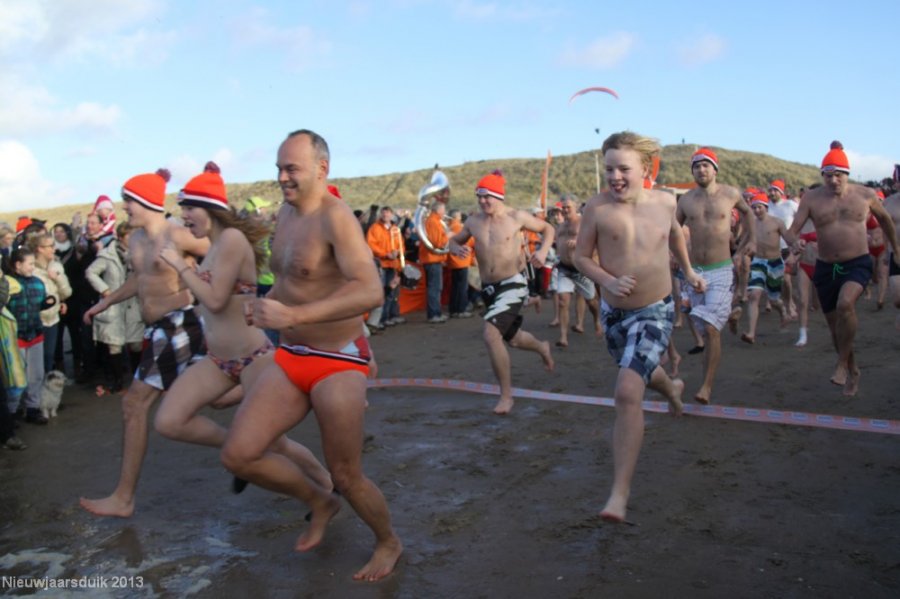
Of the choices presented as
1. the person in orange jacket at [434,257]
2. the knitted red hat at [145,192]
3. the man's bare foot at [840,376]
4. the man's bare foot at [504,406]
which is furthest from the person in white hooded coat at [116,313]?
the man's bare foot at [840,376]

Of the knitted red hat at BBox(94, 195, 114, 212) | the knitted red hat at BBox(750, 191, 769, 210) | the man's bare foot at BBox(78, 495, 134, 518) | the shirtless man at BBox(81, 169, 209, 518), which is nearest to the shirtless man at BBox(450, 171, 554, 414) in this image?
the shirtless man at BBox(81, 169, 209, 518)

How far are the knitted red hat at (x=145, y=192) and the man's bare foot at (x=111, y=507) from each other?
6.09 ft

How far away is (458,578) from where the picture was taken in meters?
3.99

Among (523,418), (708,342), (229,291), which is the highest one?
(229,291)

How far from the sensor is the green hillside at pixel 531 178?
39875 mm

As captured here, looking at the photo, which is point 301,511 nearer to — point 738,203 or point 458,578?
point 458,578

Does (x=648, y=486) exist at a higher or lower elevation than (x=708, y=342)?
lower

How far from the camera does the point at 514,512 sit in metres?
4.88

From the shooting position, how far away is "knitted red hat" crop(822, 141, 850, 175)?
25.2 feet

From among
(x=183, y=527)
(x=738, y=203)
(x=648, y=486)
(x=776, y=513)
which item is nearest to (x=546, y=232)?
(x=738, y=203)

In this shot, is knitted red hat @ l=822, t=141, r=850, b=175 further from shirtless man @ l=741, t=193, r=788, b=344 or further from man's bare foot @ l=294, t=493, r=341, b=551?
man's bare foot @ l=294, t=493, r=341, b=551

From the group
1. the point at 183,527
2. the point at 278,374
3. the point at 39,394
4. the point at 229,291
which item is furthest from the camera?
the point at 39,394

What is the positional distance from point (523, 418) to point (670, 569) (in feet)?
10.9

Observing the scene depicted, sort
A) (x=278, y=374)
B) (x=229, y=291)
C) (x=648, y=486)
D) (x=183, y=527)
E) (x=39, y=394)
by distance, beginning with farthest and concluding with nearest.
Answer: (x=39, y=394) < (x=648, y=486) < (x=183, y=527) < (x=229, y=291) < (x=278, y=374)
